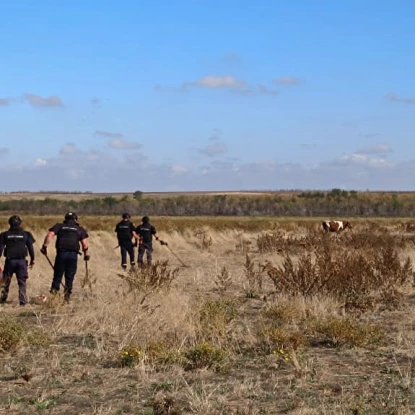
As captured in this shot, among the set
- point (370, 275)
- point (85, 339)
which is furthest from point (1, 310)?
point (370, 275)

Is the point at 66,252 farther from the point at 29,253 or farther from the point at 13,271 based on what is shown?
the point at 13,271

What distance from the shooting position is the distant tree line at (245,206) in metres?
96.8

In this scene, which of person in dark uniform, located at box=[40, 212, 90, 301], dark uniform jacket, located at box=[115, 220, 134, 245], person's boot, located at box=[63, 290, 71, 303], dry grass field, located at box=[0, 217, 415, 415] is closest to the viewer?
dry grass field, located at box=[0, 217, 415, 415]

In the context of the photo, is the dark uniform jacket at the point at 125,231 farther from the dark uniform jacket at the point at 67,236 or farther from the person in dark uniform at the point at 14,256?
the person in dark uniform at the point at 14,256

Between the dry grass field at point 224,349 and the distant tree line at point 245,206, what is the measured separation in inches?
3305

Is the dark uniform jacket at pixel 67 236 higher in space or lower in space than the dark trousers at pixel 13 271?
higher

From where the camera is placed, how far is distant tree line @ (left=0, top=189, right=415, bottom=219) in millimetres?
96812

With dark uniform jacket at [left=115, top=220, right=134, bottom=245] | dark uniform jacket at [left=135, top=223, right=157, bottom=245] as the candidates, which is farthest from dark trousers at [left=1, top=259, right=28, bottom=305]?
dark uniform jacket at [left=135, top=223, right=157, bottom=245]

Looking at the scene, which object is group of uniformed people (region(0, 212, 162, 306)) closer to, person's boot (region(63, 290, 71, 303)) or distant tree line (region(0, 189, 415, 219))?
person's boot (region(63, 290, 71, 303))

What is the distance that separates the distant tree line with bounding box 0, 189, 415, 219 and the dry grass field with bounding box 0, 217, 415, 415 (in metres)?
84.0

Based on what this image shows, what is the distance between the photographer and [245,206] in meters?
107

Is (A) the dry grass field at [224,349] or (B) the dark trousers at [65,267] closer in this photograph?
(A) the dry grass field at [224,349]

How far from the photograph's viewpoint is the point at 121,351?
24.9ft

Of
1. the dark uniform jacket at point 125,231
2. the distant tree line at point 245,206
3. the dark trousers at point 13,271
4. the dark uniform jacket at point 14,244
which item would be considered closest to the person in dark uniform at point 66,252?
the dark uniform jacket at point 14,244
